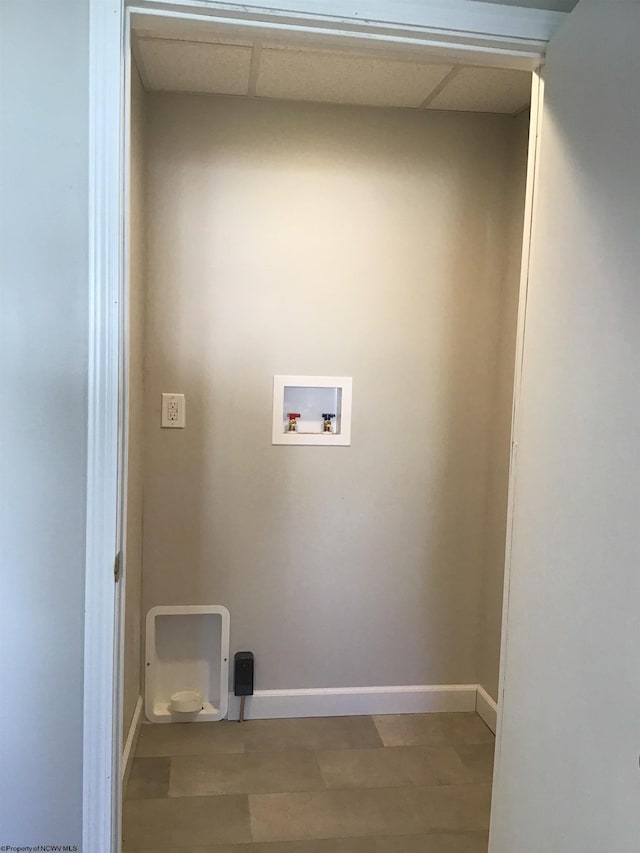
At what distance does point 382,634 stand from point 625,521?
5.71 ft

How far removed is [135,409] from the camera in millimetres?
2309

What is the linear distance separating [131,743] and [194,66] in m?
2.31

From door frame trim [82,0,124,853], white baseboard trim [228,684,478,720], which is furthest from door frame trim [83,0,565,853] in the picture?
white baseboard trim [228,684,478,720]

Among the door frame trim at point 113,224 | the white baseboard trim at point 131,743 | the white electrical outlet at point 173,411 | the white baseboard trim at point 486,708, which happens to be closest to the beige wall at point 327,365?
the white electrical outlet at point 173,411

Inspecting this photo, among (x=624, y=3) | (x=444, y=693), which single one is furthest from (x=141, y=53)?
(x=444, y=693)

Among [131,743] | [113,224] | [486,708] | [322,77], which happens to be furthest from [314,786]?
[322,77]

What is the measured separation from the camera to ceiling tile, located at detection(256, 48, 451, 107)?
206 centimetres

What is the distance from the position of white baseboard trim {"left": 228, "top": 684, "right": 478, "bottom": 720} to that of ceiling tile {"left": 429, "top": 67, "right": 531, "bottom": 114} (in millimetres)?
2302

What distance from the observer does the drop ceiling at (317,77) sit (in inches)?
79.3

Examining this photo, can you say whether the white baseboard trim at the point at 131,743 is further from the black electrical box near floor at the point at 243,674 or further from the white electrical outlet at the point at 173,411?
the white electrical outlet at the point at 173,411

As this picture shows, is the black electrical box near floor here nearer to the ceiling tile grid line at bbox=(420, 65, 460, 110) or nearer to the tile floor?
the tile floor

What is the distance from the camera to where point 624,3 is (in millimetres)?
→ 1126

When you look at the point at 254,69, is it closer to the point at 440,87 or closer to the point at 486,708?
the point at 440,87

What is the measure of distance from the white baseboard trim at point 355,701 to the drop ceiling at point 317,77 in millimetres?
2286
